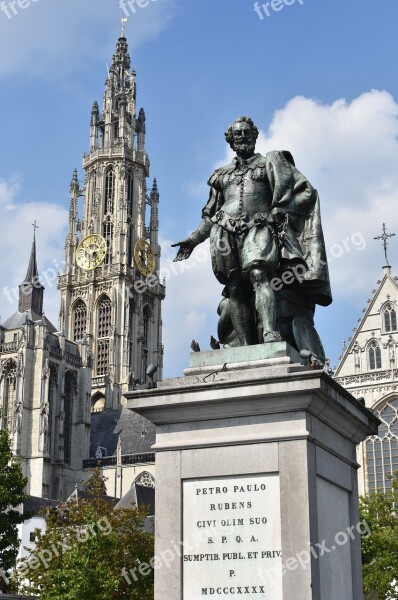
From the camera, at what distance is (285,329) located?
8.20 meters

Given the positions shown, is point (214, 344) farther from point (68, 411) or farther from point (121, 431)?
point (121, 431)

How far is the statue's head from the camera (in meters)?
8.57

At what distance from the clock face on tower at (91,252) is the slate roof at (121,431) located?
57.4 ft

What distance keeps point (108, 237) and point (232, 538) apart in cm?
9096

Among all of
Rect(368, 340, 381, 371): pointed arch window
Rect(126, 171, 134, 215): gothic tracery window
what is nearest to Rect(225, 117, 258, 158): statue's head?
Rect(368, 340, 381, 371): pointed arch window

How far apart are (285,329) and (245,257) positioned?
77 cm

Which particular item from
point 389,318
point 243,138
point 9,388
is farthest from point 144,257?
point 243,138

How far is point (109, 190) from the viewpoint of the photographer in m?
99.4

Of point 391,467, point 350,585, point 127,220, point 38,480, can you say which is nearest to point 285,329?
point 350,585

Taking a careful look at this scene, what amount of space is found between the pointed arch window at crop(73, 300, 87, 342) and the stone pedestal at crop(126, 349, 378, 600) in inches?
3441

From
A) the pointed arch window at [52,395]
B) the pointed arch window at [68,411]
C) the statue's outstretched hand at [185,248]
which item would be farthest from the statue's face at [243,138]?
the pointed arch window at [68,411]

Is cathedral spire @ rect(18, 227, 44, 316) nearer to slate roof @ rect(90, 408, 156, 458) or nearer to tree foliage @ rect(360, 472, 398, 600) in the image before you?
slate roof @ rect(90, 408, 156, 458)

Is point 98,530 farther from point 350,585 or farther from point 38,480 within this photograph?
point 38,480

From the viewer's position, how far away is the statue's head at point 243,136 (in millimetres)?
8570
